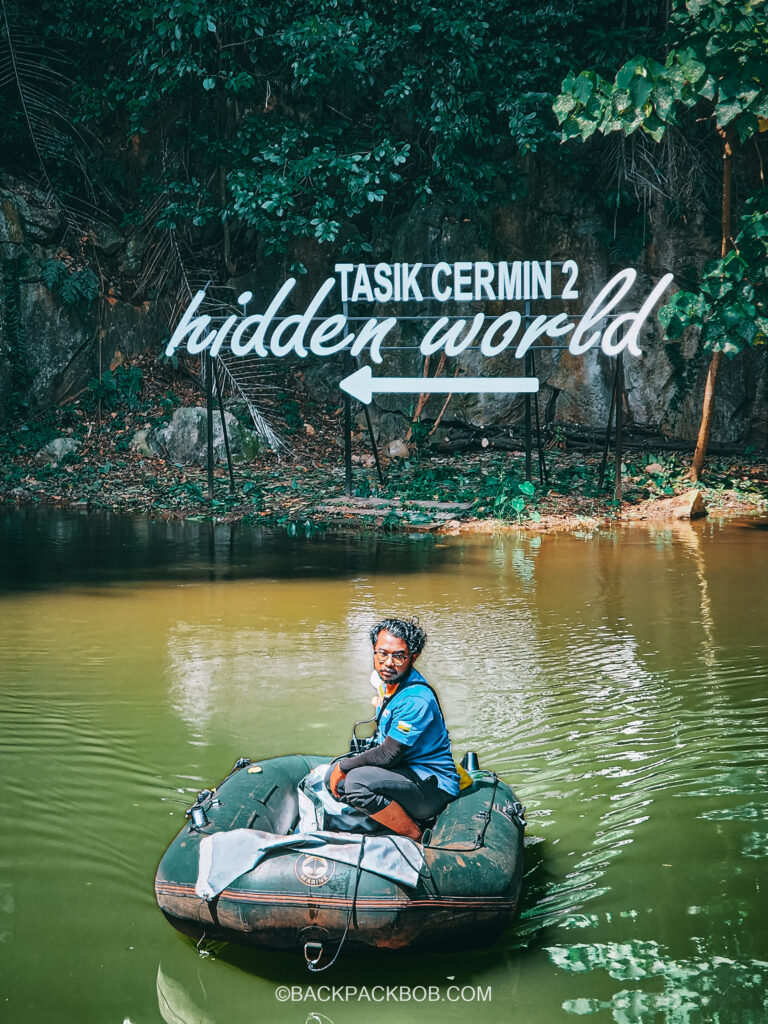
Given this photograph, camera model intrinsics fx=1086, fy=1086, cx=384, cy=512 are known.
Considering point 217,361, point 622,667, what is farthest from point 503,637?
point 217,361

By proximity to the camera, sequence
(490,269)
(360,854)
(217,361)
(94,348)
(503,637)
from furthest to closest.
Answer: (94,348) < (217,361) < (490,269) < (503,637) < (360,854)

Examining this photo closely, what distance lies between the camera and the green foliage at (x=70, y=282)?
2142cm

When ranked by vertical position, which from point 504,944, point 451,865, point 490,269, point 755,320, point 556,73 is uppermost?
point 556,73

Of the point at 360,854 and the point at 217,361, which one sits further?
the point at 217,361

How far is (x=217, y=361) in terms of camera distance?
20844mm

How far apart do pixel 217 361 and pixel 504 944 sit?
1730cm

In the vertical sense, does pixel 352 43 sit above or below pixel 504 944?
above

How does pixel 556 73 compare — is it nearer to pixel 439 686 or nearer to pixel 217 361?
pixel 217 361

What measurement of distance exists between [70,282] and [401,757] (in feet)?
61.1

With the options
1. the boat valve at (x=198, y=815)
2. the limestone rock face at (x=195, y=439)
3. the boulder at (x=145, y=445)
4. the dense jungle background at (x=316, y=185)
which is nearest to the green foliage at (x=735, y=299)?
the dense jungle background at (x=316, y=185)

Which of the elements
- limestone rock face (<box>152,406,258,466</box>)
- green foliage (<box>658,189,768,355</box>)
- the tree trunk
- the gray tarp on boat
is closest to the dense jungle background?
limestone rock face (<box>152,406,258,466</box>)

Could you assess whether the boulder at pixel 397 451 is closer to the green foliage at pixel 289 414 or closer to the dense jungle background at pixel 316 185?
Answer: the dense jungle background at pixel 316 185

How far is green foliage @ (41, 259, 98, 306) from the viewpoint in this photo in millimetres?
21422

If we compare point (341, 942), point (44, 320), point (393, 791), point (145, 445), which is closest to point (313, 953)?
point (341, 942)
